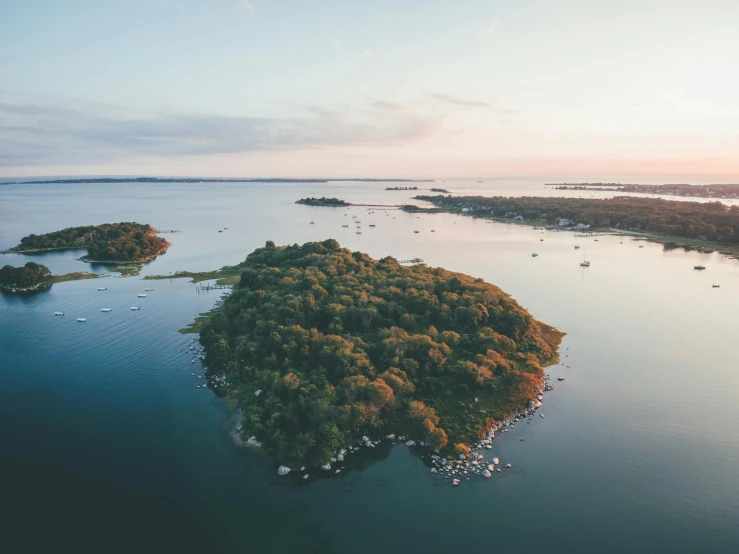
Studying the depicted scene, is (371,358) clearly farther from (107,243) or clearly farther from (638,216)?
(638,216)

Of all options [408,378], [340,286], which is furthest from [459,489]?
[340,286]

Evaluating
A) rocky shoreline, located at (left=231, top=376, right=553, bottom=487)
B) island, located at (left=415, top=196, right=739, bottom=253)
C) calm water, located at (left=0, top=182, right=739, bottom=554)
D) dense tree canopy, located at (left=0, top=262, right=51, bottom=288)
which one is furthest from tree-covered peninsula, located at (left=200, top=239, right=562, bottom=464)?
island, located at (left=415, top=196, right=739, bottom=253)

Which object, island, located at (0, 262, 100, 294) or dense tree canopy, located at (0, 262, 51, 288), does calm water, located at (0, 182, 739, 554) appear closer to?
island, located at (0, 262, 100, 294)

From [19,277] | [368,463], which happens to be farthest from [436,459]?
[19,277]

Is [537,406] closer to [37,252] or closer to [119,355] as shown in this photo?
[119,355]

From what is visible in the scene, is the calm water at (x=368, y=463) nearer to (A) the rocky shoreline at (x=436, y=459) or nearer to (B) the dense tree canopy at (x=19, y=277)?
(A) the rocky shoreline at (x=436, y=459)

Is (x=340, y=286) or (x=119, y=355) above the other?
(x=340, y=286)
